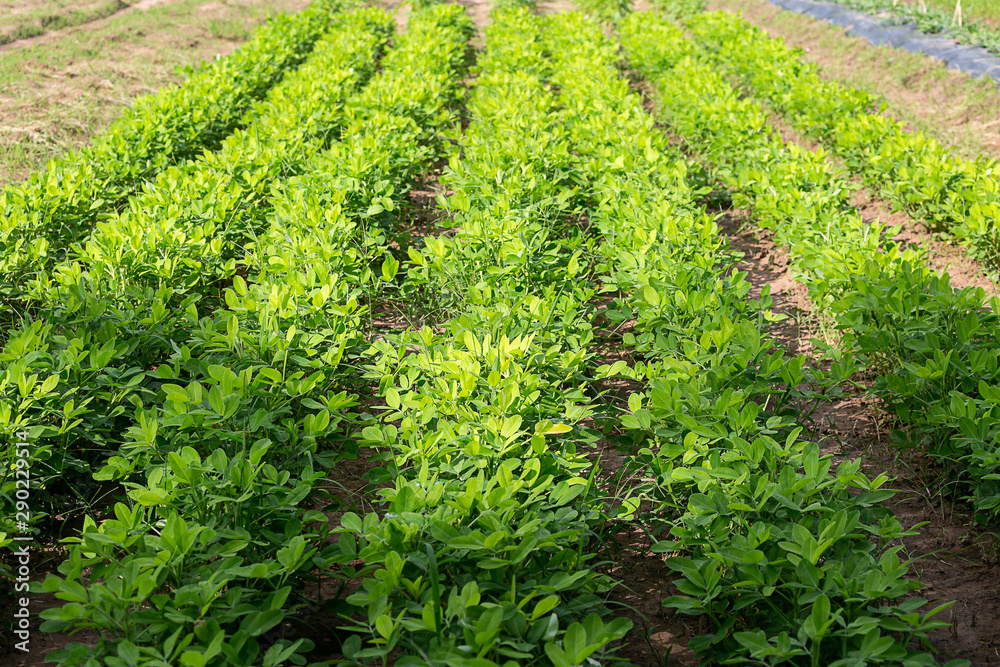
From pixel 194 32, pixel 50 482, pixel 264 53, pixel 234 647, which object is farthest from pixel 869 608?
pixel 194 32

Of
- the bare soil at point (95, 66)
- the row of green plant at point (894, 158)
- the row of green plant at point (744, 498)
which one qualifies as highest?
the bare soil at point (95, 66)

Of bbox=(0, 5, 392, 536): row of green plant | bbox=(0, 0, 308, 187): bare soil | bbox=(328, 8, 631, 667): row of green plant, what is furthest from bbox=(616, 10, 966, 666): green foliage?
bbox=(0, 0, 308, 187): bare soil

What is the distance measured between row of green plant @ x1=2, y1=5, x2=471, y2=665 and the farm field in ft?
0.05

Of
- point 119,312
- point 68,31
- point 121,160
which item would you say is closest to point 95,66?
point 68,31

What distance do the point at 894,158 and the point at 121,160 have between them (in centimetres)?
591

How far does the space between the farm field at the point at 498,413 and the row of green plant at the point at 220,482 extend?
0.01m

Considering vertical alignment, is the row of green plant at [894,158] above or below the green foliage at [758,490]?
above

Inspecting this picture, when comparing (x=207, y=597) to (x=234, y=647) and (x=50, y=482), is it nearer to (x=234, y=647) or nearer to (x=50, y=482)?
(x=234, y=647)

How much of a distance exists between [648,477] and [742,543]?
1.03 m

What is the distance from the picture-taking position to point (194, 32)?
40.9 ft

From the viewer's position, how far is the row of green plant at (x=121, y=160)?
12.8 feet

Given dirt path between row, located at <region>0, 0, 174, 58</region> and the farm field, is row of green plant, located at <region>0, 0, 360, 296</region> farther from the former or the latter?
dirt path between row, located at <region>0, 0, 174, 58</region>

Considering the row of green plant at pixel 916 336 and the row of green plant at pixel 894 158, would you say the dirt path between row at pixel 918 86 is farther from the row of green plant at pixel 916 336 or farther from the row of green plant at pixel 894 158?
the row of green plant at pixel 916 336

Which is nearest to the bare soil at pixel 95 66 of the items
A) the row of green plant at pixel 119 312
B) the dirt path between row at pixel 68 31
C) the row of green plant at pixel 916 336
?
the dirt path between row at pixel 68 31
